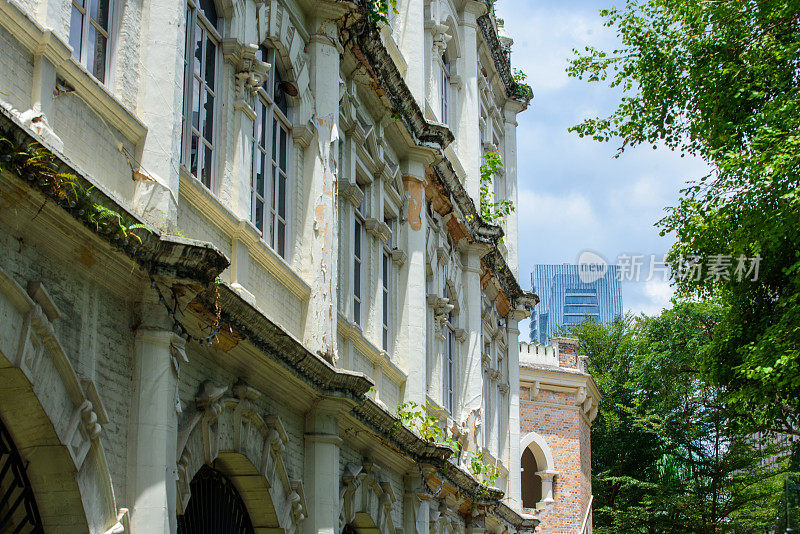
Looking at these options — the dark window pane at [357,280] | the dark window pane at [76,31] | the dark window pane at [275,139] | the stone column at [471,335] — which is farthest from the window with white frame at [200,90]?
the stone column at [471,335]

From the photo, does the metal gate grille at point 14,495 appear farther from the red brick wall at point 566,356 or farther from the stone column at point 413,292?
the red brick wall at point 566,356

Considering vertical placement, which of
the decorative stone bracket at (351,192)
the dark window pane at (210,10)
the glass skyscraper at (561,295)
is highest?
the glass skyscraper at (561,295)

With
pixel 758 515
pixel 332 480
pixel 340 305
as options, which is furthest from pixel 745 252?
pixel 758 515

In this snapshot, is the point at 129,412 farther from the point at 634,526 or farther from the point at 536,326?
the point at 536,326

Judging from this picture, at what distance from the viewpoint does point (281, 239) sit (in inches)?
507

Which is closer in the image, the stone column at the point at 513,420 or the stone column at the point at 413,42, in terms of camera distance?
the stone column at the point at 413,42

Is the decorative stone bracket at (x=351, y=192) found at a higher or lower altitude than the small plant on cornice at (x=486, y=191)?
lower

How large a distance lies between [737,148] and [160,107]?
409 inches

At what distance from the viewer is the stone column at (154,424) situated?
8391mm

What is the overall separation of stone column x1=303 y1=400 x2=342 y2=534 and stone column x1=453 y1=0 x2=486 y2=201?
10602mm

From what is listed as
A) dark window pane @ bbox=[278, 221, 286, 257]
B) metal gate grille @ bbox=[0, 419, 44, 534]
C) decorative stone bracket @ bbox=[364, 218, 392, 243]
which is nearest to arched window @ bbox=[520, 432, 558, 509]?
decorative stone bracket @ bbox=[364, 218, 392, 243]

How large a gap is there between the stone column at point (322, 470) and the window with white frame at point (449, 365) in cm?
731

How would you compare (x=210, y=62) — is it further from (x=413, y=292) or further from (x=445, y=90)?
(x=445, y=90)

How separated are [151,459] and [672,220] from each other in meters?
12.4
